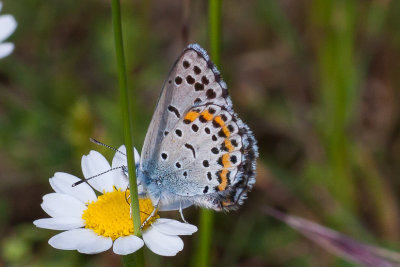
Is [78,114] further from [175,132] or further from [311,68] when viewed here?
[311,68]

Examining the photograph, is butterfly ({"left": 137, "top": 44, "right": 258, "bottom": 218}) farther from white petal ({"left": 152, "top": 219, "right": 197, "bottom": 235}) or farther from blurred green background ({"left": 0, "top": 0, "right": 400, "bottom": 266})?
blurred green background ({"left": 0, "top": 0, "right": 400, "bottom": 266})

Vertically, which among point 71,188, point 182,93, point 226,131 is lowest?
point 71,188

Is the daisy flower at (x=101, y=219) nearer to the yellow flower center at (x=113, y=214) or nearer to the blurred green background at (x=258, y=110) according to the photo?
the yellow flower center at (x=113, y=214)

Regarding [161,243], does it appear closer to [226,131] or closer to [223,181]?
[223,181]

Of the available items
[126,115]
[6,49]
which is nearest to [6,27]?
[6,49]

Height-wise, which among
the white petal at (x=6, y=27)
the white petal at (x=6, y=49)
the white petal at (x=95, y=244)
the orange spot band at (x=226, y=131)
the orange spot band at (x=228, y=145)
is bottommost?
the white petal at (x=95, y=244)

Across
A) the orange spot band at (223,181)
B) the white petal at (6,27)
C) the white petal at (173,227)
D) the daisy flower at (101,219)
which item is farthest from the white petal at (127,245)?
the white petal at (6,27)

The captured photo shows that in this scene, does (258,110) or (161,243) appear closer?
(161,243)
